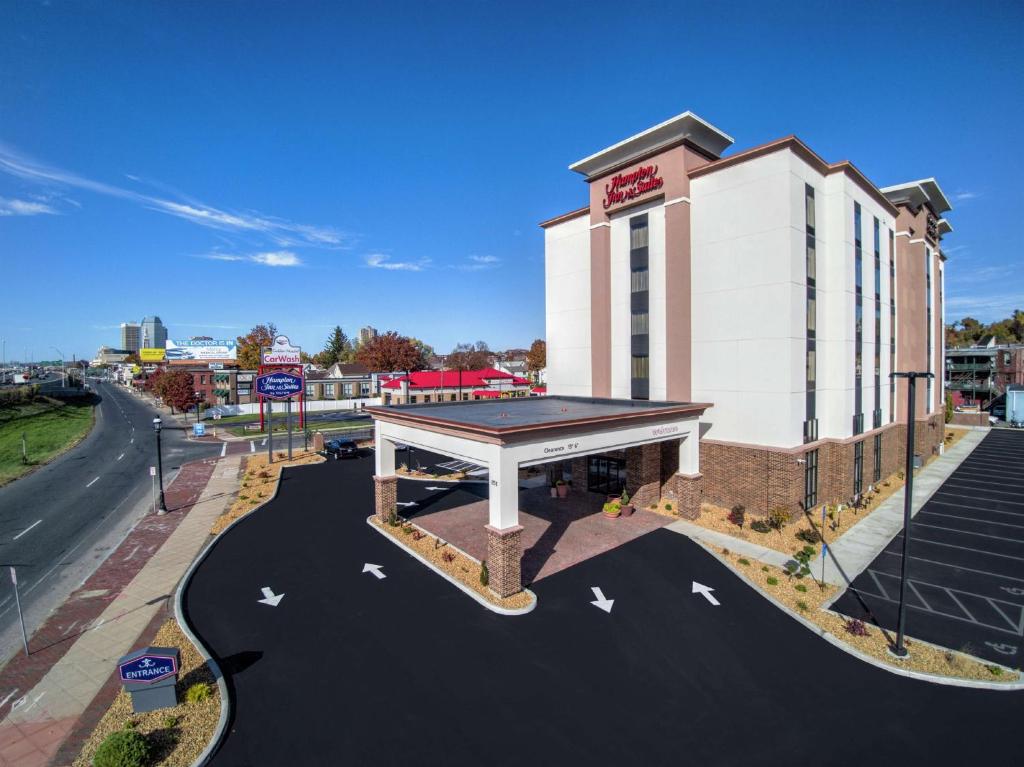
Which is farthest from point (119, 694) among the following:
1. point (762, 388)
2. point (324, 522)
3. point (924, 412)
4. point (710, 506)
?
point (924, 412)

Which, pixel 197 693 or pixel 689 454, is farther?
pixel 689 454

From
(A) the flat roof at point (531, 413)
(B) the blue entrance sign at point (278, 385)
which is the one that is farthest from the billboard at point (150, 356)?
(A) the flat roof at point (531, 413)

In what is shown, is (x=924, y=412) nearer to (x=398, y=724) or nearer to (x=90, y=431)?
(x=398, y=724)

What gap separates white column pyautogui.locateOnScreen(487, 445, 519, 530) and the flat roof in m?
0.96

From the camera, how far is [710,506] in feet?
78.6

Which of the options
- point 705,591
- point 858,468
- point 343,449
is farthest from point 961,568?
point 343,449

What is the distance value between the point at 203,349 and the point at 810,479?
11291cm

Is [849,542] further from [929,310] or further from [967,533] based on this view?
[929,310]

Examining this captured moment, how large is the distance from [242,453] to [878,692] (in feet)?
148

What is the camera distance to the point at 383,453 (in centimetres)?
2220

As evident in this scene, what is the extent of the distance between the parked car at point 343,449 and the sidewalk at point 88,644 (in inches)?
612

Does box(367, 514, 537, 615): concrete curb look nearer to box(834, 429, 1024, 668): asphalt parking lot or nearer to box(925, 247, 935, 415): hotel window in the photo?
box(834, 429, 1024, 668): asphalt parking lot

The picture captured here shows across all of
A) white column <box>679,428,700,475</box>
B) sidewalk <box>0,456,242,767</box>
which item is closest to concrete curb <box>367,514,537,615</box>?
sidewalk <box>0,456,242,767</box>

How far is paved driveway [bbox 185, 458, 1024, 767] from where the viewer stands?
365 inches
